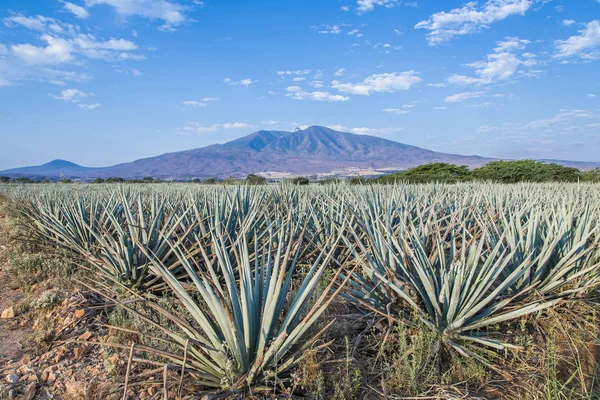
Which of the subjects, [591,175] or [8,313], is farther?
[591,175]

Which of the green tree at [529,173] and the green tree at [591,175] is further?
the green tree at [529,173]

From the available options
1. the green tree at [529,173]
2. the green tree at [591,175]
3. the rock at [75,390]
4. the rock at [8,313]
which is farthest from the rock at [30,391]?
the green tree at [591,175]

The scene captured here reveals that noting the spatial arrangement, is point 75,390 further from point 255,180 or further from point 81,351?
point 255,180

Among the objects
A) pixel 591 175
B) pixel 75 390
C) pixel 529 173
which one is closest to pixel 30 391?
pixel 75 390

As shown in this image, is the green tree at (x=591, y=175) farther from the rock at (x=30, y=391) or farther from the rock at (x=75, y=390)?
the rock at (x=30, y=391)

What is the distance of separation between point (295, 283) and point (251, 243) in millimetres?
619

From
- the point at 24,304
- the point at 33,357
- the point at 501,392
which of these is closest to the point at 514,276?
the point at 501,392

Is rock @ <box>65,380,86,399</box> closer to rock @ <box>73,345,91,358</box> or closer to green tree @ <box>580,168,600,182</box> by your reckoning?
rock @ <box>73,345,91,358</box>

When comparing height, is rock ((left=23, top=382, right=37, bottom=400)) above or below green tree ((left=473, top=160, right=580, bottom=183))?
below

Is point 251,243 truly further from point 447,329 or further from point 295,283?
point 447,329

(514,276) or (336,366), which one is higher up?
(514,276)

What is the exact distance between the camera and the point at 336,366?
2.12m

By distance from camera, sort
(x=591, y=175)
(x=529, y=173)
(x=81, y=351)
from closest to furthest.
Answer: (x=81, y=351) → (x=591, y=175) → (x=529, y=173)

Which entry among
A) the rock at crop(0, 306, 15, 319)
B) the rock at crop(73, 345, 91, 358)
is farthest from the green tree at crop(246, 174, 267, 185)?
the rock at crop(73, 345, 91, 358)
